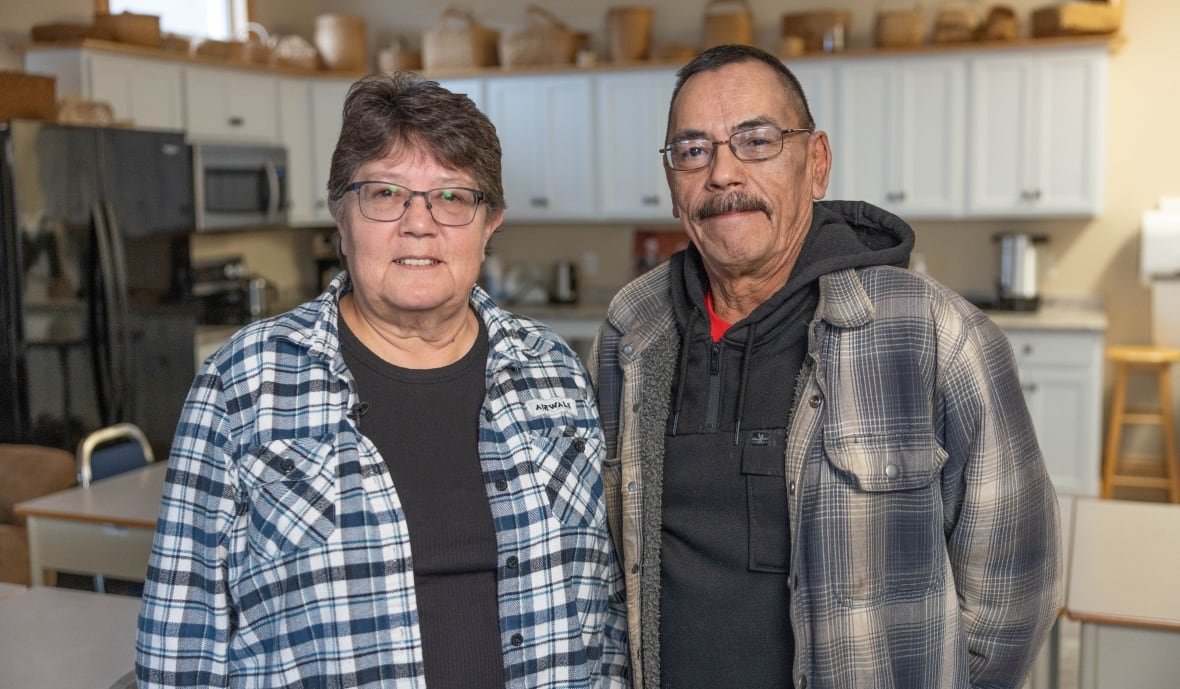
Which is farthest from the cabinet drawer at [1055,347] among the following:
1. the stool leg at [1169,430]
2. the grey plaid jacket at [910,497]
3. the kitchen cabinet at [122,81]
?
the kitchen cabinet at [122,81]

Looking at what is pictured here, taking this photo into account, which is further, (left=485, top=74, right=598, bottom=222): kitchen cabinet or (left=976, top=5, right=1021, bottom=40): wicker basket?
(left=485, top=74, right=598, bottom=222): kitchen cabinet

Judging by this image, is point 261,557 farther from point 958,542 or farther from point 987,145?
point 987,145

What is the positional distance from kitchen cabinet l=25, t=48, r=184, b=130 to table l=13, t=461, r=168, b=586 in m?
Result: 2.47

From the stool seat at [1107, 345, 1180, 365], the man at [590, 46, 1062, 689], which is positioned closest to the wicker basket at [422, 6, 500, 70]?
the stool seat at [1107, 345, 1180, 365]

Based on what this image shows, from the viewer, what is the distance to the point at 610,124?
6113 millimetres

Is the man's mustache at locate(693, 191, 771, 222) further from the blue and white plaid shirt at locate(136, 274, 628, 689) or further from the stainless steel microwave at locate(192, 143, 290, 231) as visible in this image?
the stainless steel microwave at locate(192, 143, 290, 231)

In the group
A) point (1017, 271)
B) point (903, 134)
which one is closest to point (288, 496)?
point (903, 134)

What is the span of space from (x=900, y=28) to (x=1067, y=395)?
1956 mm

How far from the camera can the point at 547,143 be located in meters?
6.25

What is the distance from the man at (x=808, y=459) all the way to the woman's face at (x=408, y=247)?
13.7 inches

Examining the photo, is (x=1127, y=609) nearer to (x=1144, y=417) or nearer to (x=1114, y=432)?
(x=1114, y=432)

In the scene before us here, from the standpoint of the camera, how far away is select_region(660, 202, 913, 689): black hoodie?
1.57 metres

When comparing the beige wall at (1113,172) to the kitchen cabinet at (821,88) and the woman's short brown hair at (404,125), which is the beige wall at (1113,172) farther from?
the woman's short brown hair at (404,125)

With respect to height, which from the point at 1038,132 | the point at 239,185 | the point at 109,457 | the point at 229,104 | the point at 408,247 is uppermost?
the point at 229,104
